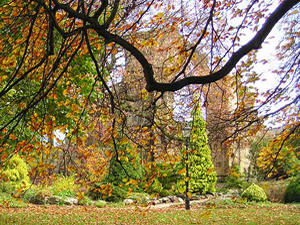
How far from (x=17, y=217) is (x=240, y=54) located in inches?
278

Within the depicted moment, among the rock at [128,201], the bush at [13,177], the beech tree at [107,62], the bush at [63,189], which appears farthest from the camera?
the bush at [63,189]

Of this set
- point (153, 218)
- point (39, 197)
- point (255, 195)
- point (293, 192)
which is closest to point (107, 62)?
point (153, 218)

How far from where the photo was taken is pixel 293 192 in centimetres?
1180

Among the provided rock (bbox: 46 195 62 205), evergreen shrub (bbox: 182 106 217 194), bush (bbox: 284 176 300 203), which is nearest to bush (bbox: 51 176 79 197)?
rock (bbox: 46 195 62 205)

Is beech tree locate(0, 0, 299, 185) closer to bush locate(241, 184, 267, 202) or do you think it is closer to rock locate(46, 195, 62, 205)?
rock locate(46, 195, 62, 205)

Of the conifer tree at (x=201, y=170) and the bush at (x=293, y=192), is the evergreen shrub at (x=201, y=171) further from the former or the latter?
the bush at (x=293, y=192)

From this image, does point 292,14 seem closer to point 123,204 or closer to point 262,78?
point 262,78

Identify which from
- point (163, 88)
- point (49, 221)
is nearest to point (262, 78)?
point (163, 88)

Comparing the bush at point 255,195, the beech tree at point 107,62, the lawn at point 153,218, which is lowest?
the lawn at point 153,218

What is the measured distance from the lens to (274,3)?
215 inches

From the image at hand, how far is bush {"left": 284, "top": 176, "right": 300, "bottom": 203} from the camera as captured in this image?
38.3 feet

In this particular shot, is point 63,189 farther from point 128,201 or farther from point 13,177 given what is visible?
point 128,201

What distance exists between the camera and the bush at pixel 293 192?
1167 centimetres

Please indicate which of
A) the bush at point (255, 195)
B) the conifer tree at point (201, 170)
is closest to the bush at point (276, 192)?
the bush at point (255, 195)
